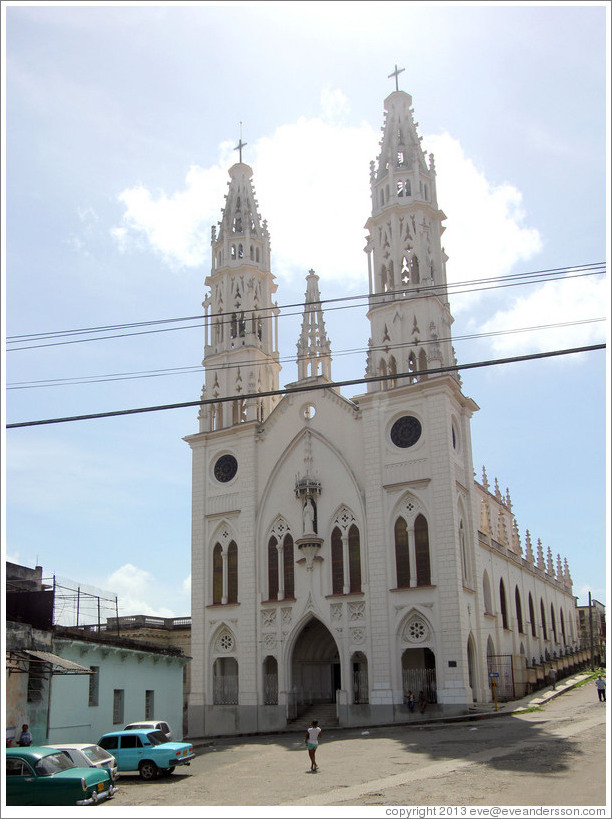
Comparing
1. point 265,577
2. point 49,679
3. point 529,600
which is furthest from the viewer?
point 529,600

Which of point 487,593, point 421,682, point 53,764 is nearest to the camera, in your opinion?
point 53,764

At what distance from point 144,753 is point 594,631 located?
8800 cm

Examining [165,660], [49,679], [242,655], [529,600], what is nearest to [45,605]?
[49,679]

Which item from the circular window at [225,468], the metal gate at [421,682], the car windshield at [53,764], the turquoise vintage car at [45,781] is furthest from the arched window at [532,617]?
the turquoise vintage car at [45,781]

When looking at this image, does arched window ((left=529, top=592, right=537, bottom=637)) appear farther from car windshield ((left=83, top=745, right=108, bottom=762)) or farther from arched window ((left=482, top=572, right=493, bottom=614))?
car windshield ((left=83, top=745, right=108, bottom=762))

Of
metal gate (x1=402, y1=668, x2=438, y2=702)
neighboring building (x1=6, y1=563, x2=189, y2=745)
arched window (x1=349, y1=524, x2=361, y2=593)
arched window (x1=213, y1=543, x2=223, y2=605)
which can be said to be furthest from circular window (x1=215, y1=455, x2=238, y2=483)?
metal gate (x1=402, y1=668, x2=438, y2=702)

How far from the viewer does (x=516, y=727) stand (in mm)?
30844

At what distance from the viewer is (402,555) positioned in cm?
4094

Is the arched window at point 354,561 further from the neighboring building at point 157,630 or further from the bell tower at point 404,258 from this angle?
the neighboring building at point 157,630

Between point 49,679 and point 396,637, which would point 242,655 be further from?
point 49,679

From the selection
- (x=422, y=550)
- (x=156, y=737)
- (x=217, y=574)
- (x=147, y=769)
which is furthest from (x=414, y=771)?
(x=217, y=574)

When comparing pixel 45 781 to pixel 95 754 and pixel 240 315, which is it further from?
pixel 240 315

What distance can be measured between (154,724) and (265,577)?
17.5 meters

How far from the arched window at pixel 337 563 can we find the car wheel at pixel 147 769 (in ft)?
64.8
